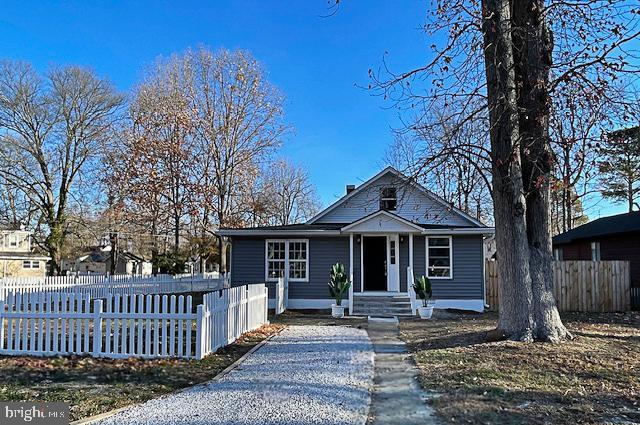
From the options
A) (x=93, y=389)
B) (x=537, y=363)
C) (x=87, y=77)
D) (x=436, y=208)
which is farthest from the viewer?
(x=87, y=77)

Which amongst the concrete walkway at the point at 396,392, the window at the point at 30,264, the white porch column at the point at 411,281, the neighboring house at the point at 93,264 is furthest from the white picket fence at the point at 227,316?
the neighboring house at the point at 93,264

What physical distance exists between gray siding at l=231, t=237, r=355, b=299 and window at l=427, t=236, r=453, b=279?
286 centimetres

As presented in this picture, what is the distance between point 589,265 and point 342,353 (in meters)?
11.0

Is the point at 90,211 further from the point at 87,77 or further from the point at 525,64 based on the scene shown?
the point at 525,64

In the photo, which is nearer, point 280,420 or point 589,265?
point 280,420

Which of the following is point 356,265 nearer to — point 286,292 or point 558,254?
point 286,292

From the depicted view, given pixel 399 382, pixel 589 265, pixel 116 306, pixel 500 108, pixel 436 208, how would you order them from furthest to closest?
pixel 436 208, pixel 589 265, pixel 500 108, pixel 116 306, pixel 399 382

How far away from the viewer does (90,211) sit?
28.8m

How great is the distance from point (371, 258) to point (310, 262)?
233cm

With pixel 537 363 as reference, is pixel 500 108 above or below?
above

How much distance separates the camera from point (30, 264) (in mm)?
43688

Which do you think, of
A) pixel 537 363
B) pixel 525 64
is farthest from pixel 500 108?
pixel 537 363

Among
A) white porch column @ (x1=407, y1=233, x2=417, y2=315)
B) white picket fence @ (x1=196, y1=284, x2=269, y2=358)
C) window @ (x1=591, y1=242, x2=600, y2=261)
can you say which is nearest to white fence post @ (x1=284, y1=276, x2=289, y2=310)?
white porch column @ (x1=407, y1=233, x2=417, y2=315)

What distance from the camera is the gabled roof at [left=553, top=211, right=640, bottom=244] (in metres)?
17.3
